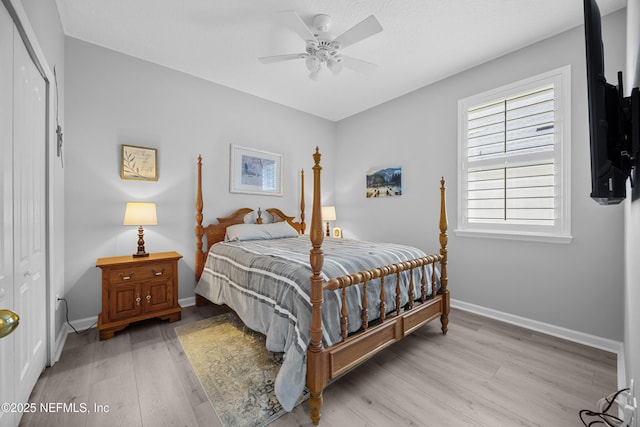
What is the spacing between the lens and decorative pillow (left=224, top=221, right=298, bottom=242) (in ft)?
10.7

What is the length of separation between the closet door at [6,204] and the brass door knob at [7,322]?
2.98 feet

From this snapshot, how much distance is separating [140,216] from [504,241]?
376cm

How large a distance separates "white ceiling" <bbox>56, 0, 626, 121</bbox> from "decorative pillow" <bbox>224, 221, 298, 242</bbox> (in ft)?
6.24

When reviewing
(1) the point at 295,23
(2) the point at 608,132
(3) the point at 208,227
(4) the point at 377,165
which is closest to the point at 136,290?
(3) the point at 208,227

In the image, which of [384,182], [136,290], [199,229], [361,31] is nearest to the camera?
[361,31]

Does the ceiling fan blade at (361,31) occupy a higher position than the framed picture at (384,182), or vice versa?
the ceiling fan blade at (361,31)

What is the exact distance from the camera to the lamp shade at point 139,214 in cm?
256

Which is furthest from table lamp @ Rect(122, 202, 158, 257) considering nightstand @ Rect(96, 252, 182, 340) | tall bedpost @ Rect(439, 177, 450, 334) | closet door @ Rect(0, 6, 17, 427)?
tall bedpost @ Rect(439, 177, 450, 334)

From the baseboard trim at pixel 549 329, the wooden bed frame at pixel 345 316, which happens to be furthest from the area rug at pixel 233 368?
the baseboard trim at pixel 549 329

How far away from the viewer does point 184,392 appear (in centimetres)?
168

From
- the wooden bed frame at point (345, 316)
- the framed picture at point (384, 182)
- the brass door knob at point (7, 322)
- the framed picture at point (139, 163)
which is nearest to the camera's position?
the brass door knob at point (7, 322)

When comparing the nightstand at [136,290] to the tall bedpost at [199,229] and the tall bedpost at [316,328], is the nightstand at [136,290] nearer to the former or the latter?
the tall bedpost at [199,229]

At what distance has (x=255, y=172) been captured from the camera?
3.87 meters

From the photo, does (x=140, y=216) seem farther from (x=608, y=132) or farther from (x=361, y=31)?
(x=608, y=132)
